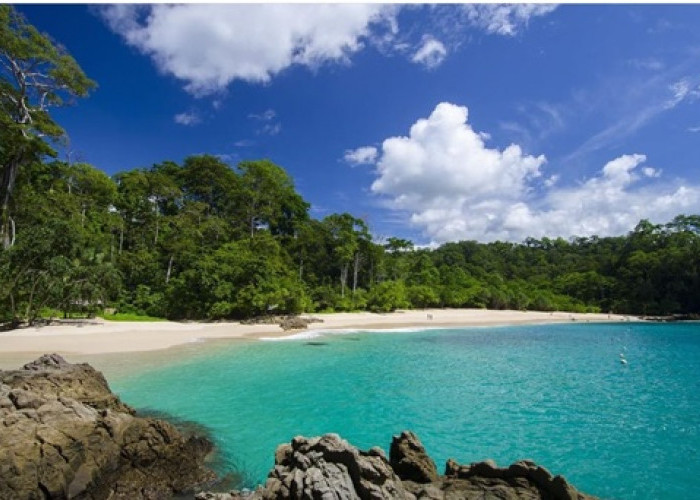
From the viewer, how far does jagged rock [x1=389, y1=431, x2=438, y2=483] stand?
5918mm

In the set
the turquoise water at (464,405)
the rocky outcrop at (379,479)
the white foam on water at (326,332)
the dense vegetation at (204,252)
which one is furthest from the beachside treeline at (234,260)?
the rocky outcrop at (379,479)

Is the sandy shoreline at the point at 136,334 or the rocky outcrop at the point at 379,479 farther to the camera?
the sandy shoreline at the point at 136,334

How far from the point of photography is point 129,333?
2572cm

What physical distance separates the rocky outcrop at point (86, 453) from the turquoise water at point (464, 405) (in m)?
1.07

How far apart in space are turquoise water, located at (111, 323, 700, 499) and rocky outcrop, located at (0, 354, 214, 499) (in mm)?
1065

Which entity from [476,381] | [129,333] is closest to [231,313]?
[129,333]

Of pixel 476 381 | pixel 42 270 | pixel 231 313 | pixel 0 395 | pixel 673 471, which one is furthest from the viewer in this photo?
pixel 231 313

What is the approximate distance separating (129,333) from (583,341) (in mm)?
33071

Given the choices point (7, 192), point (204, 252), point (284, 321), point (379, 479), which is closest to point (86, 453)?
point (379, 479)

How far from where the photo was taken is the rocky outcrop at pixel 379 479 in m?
4.84

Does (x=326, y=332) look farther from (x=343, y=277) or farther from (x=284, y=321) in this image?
(x=343, y=277)

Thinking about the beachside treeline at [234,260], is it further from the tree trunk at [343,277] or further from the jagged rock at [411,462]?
the jagged rock at [411,462]

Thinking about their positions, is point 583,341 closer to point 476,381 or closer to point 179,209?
point 476,381

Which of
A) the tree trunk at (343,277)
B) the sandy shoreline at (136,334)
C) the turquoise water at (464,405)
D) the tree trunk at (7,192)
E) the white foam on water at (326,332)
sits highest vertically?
the tree trunk at (7,192)
